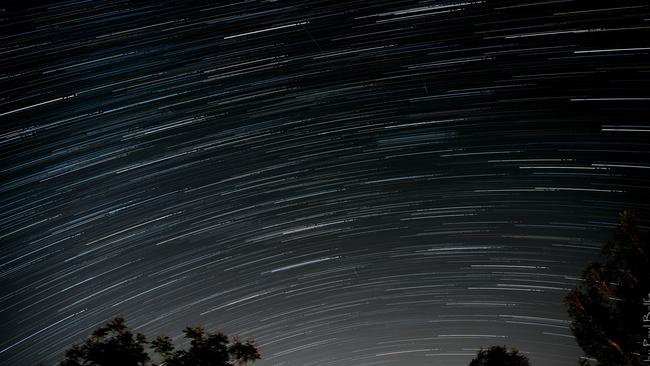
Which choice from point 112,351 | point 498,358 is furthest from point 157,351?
point 498,358

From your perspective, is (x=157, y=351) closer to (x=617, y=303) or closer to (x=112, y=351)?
(x=112, y=351)

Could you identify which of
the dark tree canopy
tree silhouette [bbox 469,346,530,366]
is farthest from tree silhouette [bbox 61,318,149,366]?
tree silhouette [bbox 469,346,530,366]

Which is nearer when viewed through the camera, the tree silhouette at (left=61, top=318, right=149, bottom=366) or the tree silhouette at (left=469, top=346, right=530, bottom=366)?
the tree silhouette at (left=61, top=318, right=149, bottom=366)

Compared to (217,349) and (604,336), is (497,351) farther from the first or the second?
(217,349)

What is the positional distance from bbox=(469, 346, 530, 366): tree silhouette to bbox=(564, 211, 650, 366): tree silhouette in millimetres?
3598

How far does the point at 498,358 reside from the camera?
15.8m

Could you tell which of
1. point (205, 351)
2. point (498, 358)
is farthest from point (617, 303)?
point (205, 351)

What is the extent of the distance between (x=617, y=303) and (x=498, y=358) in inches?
224

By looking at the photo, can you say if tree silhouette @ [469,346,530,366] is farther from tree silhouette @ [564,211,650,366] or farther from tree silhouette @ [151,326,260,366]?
tree silhouette @ [151,326,260,366]

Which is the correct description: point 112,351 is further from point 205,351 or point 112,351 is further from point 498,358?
point 498,358

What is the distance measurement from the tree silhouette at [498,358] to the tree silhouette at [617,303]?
3.60 m

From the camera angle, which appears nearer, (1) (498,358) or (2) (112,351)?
(2) (112,351)

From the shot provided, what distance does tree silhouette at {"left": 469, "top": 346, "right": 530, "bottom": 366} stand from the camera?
1553cm

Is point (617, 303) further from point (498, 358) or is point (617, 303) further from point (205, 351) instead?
point (205, 351)
